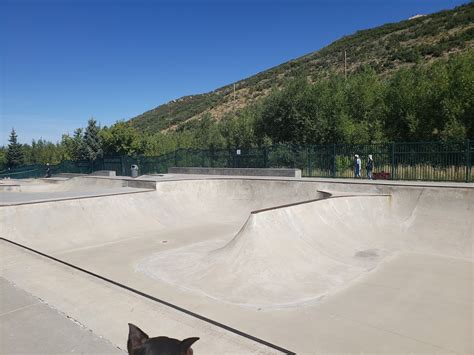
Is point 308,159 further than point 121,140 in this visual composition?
No

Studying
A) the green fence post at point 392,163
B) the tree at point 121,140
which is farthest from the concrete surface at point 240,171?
the tree at point 121,140

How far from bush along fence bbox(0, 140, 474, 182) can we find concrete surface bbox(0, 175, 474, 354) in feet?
13.4

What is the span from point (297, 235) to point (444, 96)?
53.3ft

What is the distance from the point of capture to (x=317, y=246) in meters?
9.73

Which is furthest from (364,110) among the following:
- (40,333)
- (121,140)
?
(40,333)

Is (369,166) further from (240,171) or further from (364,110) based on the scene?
(364,110)

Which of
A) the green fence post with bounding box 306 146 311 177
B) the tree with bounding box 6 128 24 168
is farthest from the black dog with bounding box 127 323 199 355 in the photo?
the tree with bounding box 6 128 24 168

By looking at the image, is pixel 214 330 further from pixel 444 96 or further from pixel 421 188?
pixel 444 96

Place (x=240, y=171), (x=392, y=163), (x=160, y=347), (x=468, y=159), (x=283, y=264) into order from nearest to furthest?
(x=160, y=347), (x=283, y=264), (x=468, y=159), (x=392, y=163), (x=240, y=171)

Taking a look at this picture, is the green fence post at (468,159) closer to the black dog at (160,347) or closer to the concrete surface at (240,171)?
the concrete surface at (240,171)

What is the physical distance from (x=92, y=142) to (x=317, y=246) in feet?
103

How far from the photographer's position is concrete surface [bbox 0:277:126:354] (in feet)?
12.9

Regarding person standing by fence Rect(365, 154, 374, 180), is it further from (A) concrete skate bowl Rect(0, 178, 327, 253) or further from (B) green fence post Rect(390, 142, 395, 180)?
(A) concrete skate bowl Rect(0, 178, 327, 253)

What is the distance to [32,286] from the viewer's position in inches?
228
